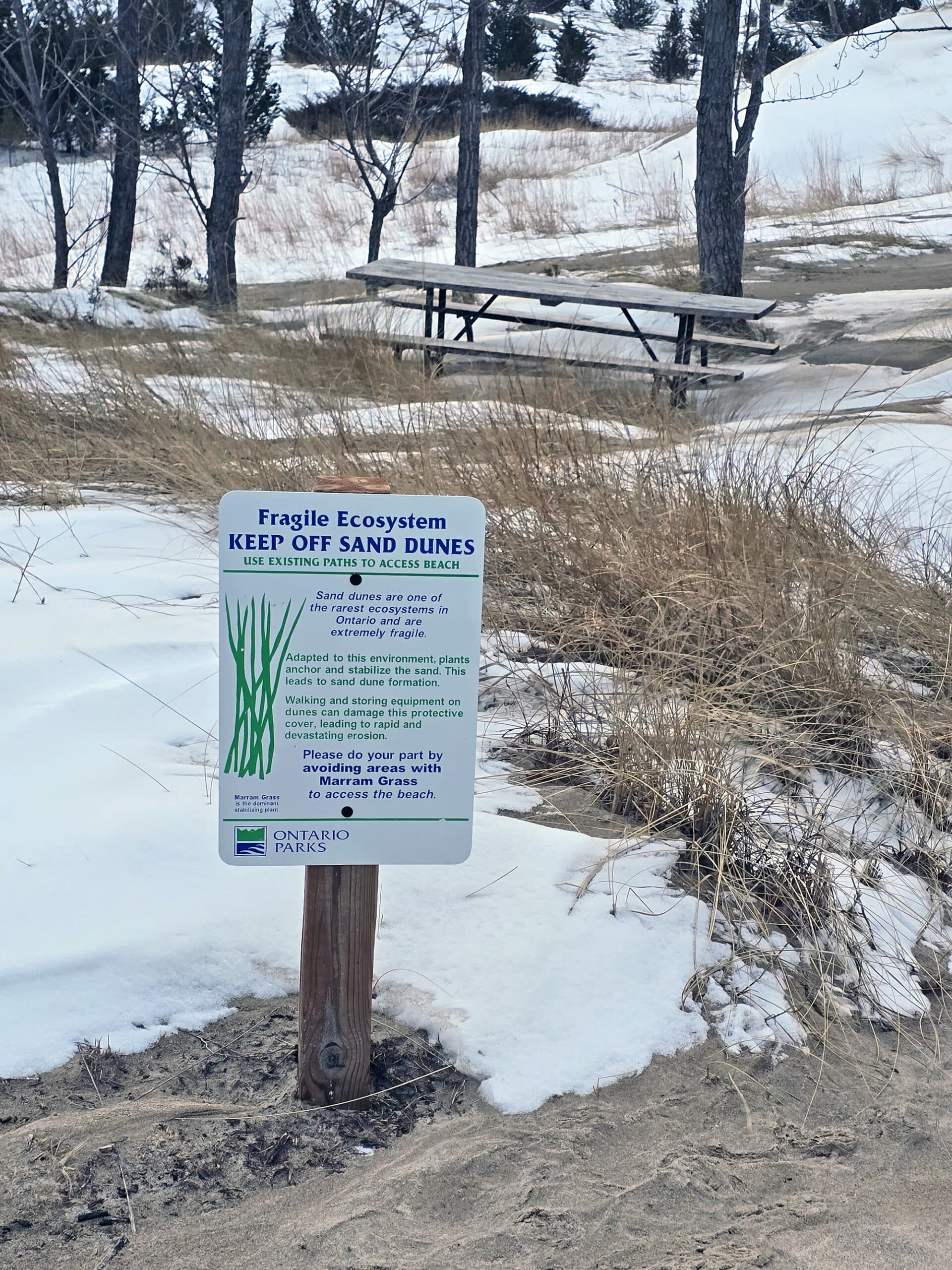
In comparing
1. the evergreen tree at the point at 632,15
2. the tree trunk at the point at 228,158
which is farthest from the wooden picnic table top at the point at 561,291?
the evergreen tree at the point at 632,15

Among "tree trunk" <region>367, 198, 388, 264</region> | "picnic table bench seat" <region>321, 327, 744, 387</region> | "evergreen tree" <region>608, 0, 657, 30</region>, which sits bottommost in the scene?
"picnic table bench seat" <region>321, 327, 744, 387</region>

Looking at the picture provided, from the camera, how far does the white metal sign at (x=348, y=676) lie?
157cm

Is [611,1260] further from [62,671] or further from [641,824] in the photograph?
[62,671]

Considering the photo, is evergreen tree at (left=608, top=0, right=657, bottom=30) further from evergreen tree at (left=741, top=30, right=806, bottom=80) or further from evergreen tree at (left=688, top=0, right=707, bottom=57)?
evergreen tree at (left=741, top=30, right=806, bottom=80)

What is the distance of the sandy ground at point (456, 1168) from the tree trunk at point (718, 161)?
859 centimetres

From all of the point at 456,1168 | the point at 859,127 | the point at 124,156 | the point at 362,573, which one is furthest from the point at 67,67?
the point at 456,1168

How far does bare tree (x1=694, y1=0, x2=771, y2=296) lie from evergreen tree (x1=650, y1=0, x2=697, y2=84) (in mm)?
24206

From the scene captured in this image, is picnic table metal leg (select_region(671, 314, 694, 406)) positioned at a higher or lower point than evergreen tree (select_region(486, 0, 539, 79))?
lower

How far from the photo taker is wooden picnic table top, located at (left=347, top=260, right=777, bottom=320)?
7.30 meters

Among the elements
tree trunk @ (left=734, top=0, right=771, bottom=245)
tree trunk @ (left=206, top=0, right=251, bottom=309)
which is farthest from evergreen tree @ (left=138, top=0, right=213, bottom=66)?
tree trunk @ (left=734, top=0, right=771, bottom=245)

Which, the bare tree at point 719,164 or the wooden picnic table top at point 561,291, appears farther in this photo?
the bare tree at point 719,164

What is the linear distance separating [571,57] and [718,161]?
78.5 ft

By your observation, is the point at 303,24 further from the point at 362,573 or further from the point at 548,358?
the point at 362,573

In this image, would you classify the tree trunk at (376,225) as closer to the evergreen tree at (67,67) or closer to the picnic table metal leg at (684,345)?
the evergreen tree at (67,67)
